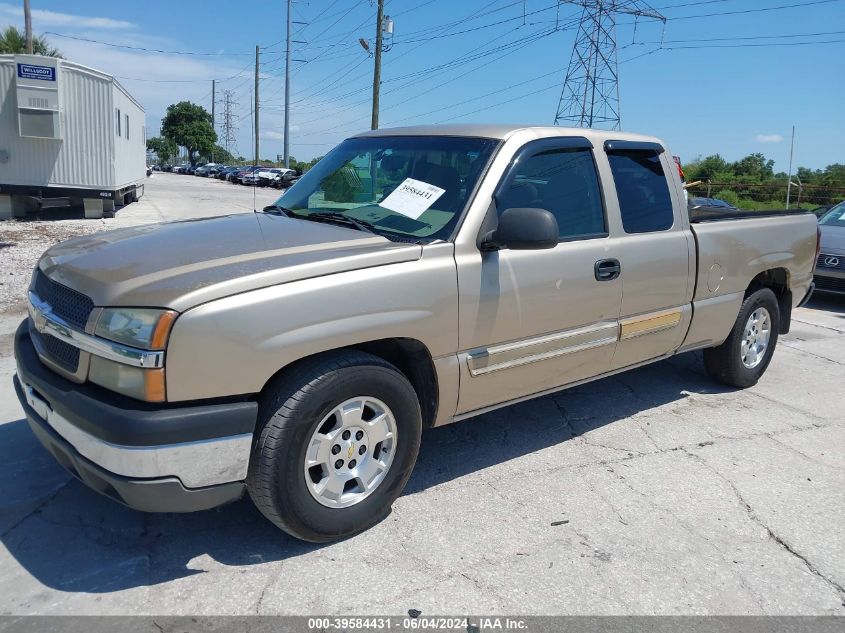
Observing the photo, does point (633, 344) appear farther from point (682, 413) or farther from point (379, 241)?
point (379, 241)

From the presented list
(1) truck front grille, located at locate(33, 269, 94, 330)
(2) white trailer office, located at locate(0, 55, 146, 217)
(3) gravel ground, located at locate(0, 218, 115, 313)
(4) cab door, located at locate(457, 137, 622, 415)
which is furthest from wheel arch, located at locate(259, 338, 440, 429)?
(2) white trailer office, located at locate(0, 55, 146, 217)

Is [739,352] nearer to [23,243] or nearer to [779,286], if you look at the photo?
[779,286]

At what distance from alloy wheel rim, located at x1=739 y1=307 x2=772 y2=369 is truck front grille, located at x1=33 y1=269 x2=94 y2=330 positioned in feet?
15.5

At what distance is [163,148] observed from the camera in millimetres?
103250

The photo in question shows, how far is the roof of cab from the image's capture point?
391cm

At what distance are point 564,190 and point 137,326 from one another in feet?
8.28

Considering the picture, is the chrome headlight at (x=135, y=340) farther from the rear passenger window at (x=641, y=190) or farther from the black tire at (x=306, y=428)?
the rear passenger window at (x=641, y=190)

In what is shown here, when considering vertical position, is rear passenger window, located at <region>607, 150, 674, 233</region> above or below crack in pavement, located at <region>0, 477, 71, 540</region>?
above

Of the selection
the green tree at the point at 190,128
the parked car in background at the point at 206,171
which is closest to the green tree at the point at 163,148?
the green tree at the point at 190,128

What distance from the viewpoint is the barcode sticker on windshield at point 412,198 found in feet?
12.0

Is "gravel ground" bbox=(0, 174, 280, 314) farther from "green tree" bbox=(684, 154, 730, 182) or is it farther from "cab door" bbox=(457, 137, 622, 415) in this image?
"green tree" bbox=(684, 154, 730, 182)

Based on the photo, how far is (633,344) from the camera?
440 centimetres

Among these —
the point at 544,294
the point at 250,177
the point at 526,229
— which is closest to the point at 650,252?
the point at 544,294

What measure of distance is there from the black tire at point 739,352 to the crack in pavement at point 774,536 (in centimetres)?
144
